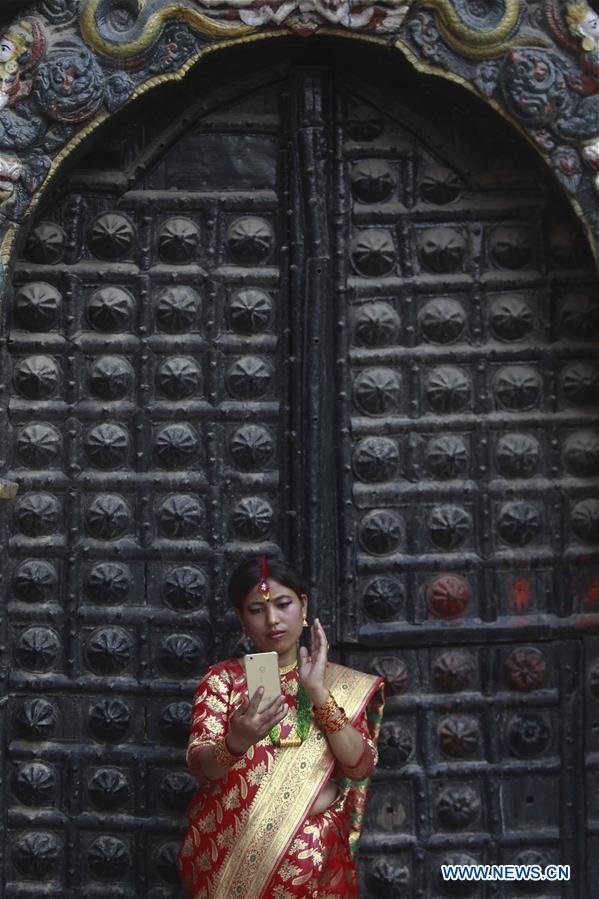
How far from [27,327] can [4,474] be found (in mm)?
527

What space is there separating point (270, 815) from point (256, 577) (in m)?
0.68

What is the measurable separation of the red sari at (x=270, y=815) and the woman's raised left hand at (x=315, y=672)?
0.77 feet

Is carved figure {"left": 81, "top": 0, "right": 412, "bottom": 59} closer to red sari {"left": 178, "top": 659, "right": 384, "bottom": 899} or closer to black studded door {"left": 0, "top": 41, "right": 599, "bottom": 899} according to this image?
black studded door {"left": 0, "top": 41, "right": 599, "bottom": 899}

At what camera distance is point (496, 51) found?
4332 millimetres

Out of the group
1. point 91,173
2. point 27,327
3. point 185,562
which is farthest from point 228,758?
point 91,173

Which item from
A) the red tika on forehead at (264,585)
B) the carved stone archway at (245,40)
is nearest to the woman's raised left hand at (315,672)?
the red tika on forehead at (264,585)

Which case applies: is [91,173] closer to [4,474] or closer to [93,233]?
A: [93,233]

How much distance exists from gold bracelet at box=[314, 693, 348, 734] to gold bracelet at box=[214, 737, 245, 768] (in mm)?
242

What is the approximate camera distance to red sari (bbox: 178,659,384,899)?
3.76 meters

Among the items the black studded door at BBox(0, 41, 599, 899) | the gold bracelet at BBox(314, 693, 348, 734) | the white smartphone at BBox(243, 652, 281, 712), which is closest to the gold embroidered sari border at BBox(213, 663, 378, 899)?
the gold bracelet at BBox(314, 693, 348, 734)

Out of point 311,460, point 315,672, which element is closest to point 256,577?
A: point 315,672

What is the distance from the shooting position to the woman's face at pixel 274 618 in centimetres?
383

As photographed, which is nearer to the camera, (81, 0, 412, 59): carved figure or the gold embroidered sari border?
the gold embroidered sari border

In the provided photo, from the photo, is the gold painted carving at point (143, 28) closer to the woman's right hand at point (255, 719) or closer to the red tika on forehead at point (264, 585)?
the red tika on forehead at point (264, 585)
